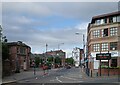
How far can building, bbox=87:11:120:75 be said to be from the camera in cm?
7031

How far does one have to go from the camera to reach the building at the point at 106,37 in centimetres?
7031

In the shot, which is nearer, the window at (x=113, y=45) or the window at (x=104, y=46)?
the window at (x=113, y=45)

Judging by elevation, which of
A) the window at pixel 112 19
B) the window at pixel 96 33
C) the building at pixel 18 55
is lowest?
the building at pixel 18 55

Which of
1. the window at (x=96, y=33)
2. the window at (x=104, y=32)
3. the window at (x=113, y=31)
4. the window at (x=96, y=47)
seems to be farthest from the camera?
the window at (x=96, y=33)

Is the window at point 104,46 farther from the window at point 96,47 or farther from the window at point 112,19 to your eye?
the window at point 112,19

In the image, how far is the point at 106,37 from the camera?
239 ft

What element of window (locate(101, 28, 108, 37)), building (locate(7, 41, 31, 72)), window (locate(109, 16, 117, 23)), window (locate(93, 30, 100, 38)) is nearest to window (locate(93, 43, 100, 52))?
window (locate(93, 30, 100, 38))

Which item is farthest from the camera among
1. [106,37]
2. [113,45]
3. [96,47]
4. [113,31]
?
[96,47]

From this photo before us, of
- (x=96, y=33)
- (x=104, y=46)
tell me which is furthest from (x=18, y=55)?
(x=104, y=46)

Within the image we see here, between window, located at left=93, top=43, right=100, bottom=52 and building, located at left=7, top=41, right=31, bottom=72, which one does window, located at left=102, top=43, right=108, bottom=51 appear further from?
building, located at left=7, top=41, right=31, bottom=72

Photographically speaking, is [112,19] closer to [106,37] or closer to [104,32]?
[104,32]

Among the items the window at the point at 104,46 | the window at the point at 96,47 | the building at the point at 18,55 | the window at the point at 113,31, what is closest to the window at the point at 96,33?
the window at the point at 96,47

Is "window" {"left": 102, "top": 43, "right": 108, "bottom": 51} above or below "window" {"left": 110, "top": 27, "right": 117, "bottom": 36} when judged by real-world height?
below

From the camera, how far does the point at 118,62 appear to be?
69125 millimetres
